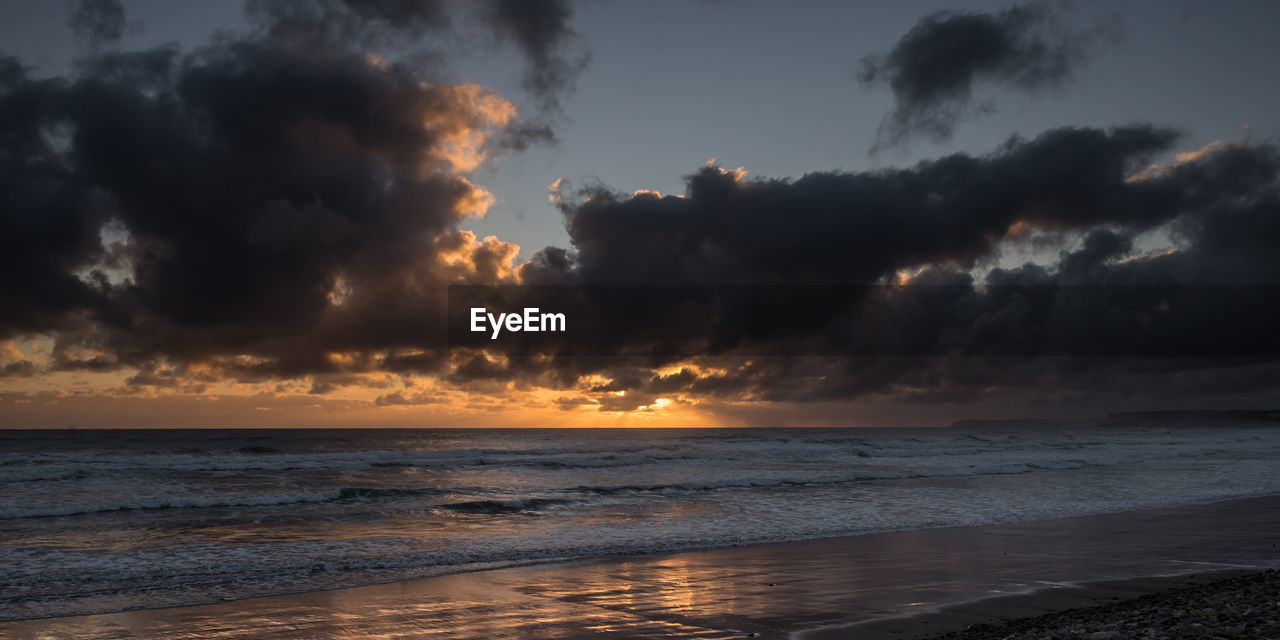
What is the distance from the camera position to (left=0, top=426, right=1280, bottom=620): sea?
547 inches

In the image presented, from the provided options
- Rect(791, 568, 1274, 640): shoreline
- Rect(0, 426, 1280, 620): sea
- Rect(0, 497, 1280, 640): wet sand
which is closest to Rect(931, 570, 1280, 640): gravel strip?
Rect(791, 568, 1274, 640): shoreline

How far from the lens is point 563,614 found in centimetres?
1032

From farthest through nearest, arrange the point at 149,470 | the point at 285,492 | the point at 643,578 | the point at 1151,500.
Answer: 1. the point at 149,470
2. the point at 285,492
3. the point at 1151,500
4. the point at 643,578

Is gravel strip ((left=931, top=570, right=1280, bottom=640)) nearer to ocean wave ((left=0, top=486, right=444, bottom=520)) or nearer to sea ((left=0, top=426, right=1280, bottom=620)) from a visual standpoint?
sea ((left=0, top=426, right=1280, bottom=620))

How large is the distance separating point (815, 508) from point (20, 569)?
1935 cm

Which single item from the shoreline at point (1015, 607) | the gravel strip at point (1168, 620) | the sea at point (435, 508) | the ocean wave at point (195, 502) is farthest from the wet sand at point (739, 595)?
the ocean wave at point (195, 502)

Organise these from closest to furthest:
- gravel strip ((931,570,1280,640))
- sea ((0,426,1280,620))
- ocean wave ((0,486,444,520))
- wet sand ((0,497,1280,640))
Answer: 1. gravel strip ((931,570,1280,640))
2. wet sand ((0,497,1280,640))
3. sea ((0,426,1280,620))
4. ocean wave ((0,486,444,520))

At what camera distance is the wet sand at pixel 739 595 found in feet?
31.5

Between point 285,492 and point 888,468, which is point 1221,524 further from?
point 285,492

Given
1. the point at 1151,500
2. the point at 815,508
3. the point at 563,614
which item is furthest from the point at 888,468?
the point at 563,614

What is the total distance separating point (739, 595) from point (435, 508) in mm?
14778

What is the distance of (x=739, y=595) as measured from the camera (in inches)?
443

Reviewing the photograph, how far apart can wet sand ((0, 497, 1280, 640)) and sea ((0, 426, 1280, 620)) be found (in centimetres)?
127

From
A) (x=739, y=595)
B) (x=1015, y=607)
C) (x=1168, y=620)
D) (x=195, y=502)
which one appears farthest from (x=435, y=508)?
(x=1168, y=620)
